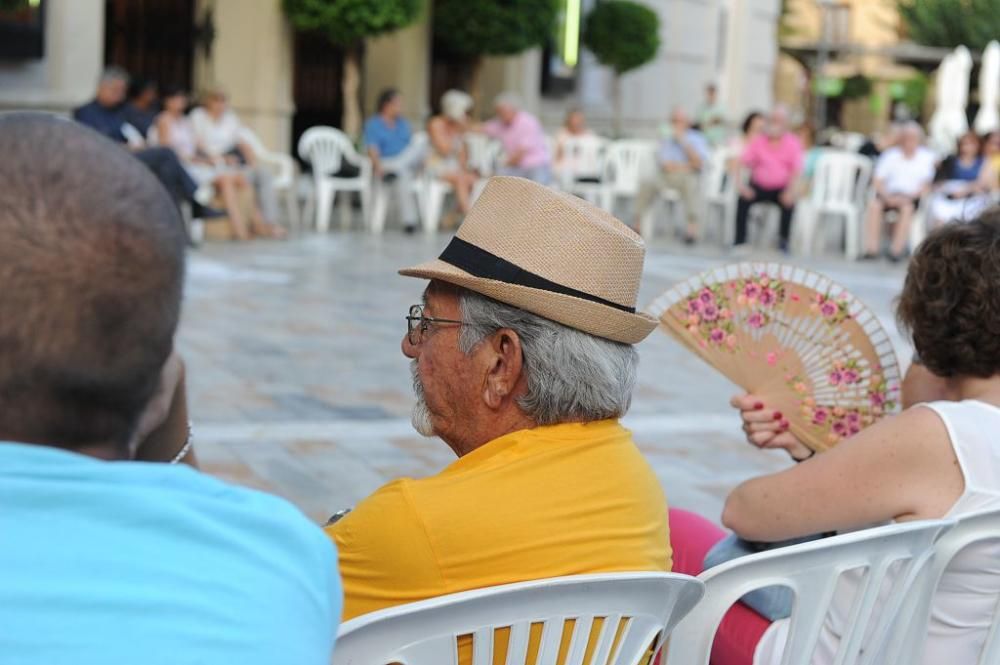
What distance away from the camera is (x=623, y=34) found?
21.3m

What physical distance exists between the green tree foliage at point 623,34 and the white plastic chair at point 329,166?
23.3 feet

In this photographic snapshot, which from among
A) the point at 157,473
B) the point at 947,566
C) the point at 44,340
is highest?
the point at 44,340

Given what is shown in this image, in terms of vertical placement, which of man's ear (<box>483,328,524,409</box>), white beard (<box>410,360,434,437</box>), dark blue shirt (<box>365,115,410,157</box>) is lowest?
dark blue shirt (<box>365,115,410,157</box>)

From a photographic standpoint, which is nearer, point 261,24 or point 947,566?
point 947,566

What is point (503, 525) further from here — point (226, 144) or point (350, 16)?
point (350, 16)

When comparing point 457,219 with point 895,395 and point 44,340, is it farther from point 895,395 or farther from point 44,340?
point 44,340

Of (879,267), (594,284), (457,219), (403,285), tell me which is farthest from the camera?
(457,219)

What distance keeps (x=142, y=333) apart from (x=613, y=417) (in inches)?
47.0

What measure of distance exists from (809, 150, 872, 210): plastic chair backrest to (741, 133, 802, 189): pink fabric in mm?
540

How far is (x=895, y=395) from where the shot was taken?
3064 millimetres

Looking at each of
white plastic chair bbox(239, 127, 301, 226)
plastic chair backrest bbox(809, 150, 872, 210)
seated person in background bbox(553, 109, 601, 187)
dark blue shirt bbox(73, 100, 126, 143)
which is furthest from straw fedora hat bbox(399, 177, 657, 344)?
seated person in background bbox(553, 109, 601, 187)

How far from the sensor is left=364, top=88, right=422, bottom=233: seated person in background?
15219 millimetres

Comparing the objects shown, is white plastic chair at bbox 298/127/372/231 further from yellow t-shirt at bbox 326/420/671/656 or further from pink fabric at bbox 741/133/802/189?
yellow t-shirt at bbox 326/420/671/656

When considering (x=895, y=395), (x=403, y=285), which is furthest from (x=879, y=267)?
(x=895, y=395)
